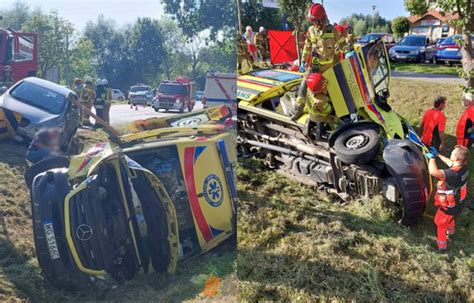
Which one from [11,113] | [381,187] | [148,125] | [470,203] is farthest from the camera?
[470,203]

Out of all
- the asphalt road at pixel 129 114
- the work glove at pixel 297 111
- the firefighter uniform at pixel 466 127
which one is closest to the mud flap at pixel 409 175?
the work glove at pixel 297 111

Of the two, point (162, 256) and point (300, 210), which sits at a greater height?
point (162, 256)

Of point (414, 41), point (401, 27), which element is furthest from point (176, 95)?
point (401, 27)

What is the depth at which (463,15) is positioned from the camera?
28.1ft

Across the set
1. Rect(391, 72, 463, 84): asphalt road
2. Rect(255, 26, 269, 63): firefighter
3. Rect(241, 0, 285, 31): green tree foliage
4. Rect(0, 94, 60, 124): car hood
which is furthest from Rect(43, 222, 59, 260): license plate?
Rect(241, 0, 285, 31): green tree foliage

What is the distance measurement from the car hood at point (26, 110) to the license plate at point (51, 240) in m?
0.65

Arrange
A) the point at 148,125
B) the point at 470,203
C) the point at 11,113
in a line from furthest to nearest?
the point at 470,203 < the point at 148,125 < the point at 11,113

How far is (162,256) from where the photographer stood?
3.22 metres

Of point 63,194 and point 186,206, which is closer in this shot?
point 63,194

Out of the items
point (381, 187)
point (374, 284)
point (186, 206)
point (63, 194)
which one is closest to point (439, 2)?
point (381, 187)

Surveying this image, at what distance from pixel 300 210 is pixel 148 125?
2962 mm

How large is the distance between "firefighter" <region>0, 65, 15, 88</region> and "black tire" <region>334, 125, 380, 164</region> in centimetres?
354

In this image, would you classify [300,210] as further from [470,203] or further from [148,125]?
[148,125]

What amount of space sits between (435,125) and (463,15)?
309cm
